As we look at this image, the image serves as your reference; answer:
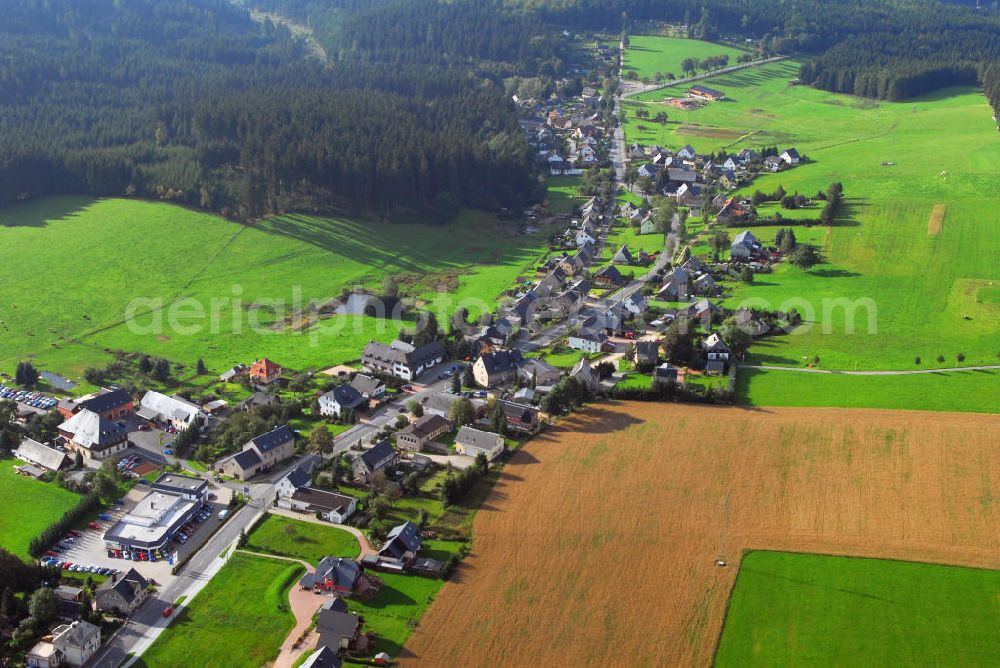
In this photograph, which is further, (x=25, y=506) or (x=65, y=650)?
(x=25, y=506)

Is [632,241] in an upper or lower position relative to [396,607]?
upper

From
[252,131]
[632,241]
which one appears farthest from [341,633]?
[252,131]

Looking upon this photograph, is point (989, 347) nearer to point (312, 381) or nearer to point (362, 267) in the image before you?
point (312, 381)

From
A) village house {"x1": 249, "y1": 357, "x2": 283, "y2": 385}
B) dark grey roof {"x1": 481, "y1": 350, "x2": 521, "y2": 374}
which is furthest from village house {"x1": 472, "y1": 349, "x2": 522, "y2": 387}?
village house {"x1": 249, "y1": 357, "x2": 283, "y2": 385}

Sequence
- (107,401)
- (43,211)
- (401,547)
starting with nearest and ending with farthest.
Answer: (401,547) → (107,401) → (43,211)

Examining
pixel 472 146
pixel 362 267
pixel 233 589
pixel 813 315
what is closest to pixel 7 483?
pixel 233 589

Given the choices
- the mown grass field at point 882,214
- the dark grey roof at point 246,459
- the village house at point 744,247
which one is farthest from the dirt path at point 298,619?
the village house at point 744,247

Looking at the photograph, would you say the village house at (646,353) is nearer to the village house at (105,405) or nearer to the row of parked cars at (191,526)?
the row of parked cars at (191,526)

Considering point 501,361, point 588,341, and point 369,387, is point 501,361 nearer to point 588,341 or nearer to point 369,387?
point 588,341
